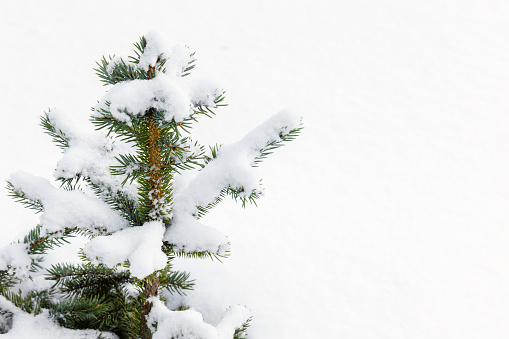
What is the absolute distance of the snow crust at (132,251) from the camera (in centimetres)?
124

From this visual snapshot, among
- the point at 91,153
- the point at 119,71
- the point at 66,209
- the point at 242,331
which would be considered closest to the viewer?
the point at 119,71

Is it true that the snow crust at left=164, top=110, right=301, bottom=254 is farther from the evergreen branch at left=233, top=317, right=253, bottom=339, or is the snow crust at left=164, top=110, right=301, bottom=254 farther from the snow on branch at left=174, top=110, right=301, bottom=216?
the evergreen branch at left=233, top=317, right=253, bottom=339

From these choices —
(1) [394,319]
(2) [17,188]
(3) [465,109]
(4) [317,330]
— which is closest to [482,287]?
(1) [394,319]

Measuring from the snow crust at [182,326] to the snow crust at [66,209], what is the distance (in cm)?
39

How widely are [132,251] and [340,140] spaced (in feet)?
12.7

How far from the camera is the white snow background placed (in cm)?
257

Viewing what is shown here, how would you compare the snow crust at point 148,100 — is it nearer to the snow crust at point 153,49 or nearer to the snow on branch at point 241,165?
the snow crust at point 153,49

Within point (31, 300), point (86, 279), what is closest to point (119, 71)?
point (86, 279)

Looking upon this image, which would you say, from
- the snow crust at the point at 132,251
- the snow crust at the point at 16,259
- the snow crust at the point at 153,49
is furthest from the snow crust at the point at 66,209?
the snow crust at the point at 153,49

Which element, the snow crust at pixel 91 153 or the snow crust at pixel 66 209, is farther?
the snow crust at pixel 91 153

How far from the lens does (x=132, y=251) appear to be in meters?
1.35

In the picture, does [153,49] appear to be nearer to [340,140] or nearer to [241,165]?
[241,165]

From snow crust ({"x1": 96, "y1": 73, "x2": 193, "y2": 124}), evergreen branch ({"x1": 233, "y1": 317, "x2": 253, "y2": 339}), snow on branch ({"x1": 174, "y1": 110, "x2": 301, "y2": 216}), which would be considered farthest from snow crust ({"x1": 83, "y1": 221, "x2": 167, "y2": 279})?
evergreen branch ({"x1": 233, "y1": 317, "x2": 253, "y2": 339})

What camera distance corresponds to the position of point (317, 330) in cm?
228
